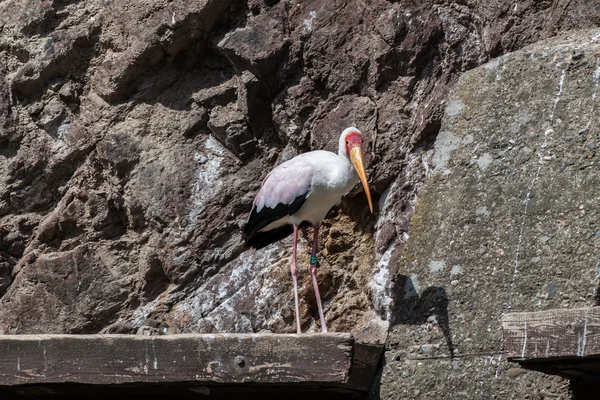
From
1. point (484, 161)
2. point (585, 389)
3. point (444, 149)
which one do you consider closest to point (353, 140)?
point (444, 149)

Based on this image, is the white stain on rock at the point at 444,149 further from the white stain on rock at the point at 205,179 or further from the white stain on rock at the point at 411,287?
the white stain on rock at the point at 205,179

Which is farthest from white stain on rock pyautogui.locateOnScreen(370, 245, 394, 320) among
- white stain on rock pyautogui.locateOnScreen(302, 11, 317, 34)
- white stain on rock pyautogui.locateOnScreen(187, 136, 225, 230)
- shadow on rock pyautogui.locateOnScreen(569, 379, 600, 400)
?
shadow on rock pyautogui.locateOnScreen(569, 379, 600, 400)

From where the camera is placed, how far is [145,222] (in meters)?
6.36

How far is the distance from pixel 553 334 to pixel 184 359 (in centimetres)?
151

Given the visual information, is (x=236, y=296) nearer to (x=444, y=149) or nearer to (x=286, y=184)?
(x=286, y=184)

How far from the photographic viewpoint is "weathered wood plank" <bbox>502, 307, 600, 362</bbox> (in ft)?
10.5

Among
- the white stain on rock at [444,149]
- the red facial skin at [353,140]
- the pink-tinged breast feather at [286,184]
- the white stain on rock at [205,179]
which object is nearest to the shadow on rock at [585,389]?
the white stain on rock at [444,149]

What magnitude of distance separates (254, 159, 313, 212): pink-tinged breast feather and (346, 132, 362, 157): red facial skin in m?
0.24

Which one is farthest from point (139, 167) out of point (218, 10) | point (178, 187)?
point (218, 10)

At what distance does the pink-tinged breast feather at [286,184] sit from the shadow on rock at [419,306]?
98 centimetres

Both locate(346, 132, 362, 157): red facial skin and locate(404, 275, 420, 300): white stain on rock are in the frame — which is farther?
locate(346, 132, 362, 157): red facial skin

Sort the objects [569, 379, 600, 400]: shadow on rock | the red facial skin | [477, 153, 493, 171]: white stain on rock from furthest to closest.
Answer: the red facial skin → [477, 153, 493, 171]: white stain on rock → [569, 379, 600, 400]: shadow on rock

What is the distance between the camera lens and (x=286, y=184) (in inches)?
214

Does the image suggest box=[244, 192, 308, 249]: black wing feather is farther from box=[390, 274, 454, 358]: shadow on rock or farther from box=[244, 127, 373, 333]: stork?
box=[390, 274, 454, 358]: shadow on rock
